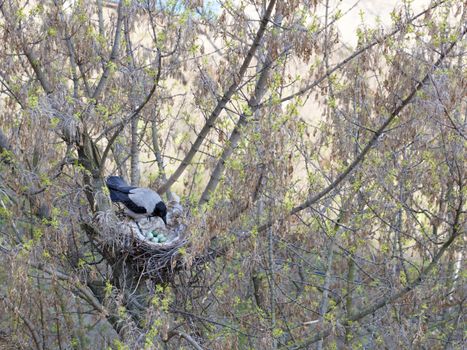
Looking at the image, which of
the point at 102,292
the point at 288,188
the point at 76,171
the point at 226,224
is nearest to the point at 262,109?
the point at 288,188

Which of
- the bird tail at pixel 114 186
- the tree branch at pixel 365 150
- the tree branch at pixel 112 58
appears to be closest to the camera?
the tree branch at pixel 365 150

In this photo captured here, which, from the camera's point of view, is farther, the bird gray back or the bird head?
the bird head

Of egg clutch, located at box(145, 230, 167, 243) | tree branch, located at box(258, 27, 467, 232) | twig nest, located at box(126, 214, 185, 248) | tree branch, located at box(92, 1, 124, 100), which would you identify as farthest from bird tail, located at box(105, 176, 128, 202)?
tree branch, located at box(258, 27, 467, 232)

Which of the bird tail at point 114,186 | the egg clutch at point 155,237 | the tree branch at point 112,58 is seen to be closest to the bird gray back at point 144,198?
the bird tail at point 114,186

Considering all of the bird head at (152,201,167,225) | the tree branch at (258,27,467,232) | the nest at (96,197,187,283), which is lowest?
the nest at (96,197,187,283)

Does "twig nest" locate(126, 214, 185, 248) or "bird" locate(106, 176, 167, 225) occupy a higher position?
"bird" locate(106, 176, 167, 225)

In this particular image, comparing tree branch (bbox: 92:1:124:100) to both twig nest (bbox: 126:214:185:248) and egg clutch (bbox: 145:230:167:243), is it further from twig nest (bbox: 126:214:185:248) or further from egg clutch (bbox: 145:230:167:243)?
egg clutch (bbox: 145:230:167:243)

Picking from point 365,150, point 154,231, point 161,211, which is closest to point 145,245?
point 154,231

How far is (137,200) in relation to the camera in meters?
7.15

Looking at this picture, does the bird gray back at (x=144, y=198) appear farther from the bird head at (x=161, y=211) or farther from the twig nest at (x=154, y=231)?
the twig nest at (x=154, y=231)

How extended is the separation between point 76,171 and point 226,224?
1.63 m

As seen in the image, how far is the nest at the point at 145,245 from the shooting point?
6.59 metres

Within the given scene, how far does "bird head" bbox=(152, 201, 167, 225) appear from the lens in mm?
7262

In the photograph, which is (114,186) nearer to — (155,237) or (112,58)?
(155,237)
